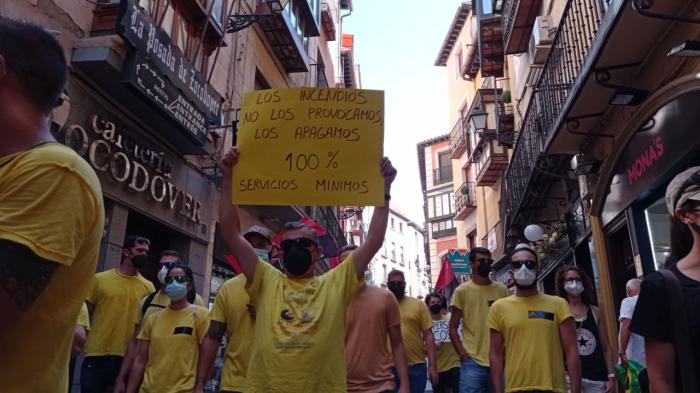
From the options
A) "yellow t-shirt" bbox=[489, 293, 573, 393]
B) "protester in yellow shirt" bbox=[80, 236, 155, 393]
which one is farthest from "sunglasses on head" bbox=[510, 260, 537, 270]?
"protester in yellow shirt" bbox=[80, 236, 155, 393]

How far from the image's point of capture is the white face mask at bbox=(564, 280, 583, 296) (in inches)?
219

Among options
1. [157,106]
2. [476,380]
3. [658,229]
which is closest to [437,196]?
[157,106]

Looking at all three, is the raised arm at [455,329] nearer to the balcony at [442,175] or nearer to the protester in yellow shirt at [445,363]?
the protester in yellow shirt at [445,363]

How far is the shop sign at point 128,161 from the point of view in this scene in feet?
25.2

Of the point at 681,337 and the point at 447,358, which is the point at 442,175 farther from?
the point at 681,337

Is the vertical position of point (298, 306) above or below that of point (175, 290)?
below

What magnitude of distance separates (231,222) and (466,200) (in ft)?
73.7

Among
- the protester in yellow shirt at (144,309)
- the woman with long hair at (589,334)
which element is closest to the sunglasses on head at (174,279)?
the protester in yellow shirt at (144,309)

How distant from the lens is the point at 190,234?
35.2 feet

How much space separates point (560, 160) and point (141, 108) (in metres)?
8.46

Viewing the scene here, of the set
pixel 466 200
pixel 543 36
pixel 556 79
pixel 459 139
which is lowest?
pixel 556 79

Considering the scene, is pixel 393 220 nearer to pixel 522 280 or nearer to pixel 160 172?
pixel 160 172

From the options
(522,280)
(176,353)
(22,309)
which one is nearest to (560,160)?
(522,280)

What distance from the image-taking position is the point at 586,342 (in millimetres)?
5207
